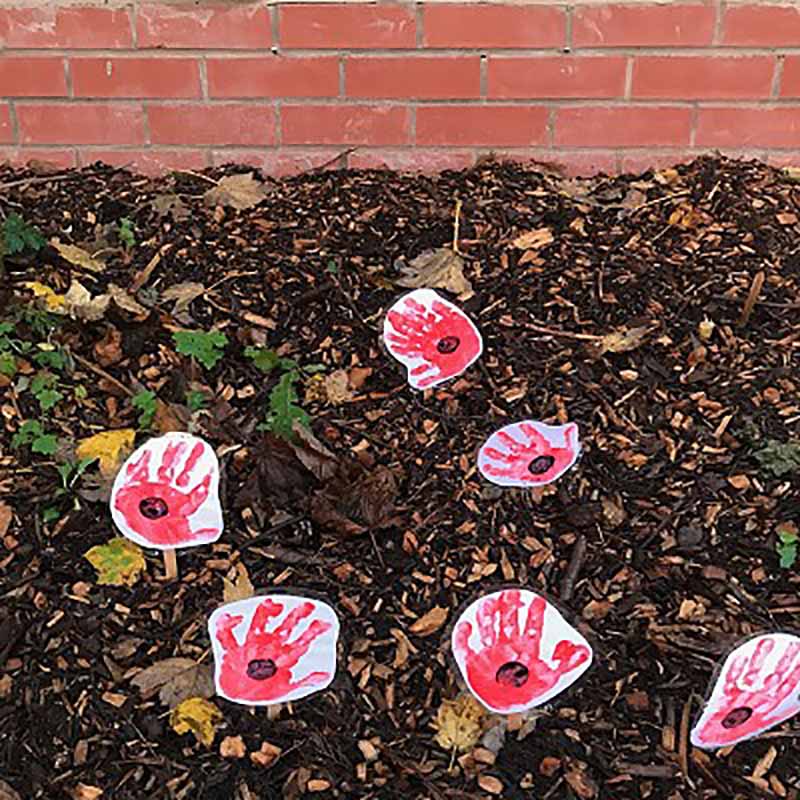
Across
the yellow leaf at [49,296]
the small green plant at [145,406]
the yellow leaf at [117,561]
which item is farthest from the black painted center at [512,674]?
the yellow leaf at [49,296]

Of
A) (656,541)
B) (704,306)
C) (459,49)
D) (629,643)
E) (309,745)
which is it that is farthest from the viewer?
(459,49)

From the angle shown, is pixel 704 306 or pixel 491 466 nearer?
pixel 491 466

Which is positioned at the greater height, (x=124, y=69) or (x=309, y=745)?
(x=124, y=69)

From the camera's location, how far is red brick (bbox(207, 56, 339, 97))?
A: 9.83ft

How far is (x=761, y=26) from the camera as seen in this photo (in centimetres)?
291

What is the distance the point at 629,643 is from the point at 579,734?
7.8 inches

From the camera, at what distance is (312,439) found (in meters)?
2.18

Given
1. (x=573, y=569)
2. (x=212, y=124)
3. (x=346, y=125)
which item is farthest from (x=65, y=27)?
(x=573, y=569)

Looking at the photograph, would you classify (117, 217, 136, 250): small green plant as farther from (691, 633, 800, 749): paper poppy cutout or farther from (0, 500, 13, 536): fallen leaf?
(691, 633, 800, 749): paper poppy cutout

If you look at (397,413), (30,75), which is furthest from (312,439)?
(30,75)

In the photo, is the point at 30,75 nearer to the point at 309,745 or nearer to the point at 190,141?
the point at 190,141

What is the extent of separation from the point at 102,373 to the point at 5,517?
15.5 inches

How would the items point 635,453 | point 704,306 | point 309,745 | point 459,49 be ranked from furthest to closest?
1. point 459,49
2. point 704,306
3. point 635,453
4. point 309,745

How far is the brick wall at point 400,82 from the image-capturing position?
293cm
